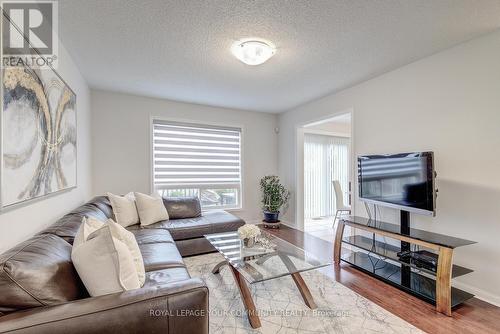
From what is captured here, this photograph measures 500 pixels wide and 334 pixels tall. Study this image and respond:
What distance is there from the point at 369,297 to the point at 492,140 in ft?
5.88

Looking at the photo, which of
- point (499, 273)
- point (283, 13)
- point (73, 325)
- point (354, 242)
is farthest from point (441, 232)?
point (73, 325)

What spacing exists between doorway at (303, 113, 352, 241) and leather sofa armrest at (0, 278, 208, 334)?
4602 mm

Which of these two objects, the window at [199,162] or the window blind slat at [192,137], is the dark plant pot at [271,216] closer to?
the window at [199,162]

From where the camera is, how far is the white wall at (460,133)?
2.07m

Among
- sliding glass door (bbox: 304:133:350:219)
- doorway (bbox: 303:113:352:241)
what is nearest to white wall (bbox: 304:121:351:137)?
doorway (bbox: 303:113:352:241)

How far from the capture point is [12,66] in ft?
4.60

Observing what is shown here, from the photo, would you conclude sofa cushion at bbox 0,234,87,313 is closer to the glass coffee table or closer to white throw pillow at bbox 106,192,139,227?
the glass coffee table

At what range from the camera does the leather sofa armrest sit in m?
0.91

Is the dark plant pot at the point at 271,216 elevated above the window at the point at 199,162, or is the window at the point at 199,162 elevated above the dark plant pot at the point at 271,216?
the window at the point at 199,162

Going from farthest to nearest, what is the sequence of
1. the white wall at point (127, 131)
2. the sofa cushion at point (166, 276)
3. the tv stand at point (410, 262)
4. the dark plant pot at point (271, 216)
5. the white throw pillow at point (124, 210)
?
1. the dark plant pot at point (271, 216)
2. the white wall at point (127, 131)
3. the white throw pillow at point (124, 210)
4. the tv stand at point (410, 262)
5. the sofa cushion at point (166, 276)

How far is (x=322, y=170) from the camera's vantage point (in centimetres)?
593

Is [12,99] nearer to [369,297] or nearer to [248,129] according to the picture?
[369,297]

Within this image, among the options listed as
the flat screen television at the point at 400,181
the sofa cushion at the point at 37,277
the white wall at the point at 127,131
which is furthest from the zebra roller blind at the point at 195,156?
the sofa cushion at the point at 37,277

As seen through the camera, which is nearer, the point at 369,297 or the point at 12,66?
the point at 12,66
